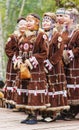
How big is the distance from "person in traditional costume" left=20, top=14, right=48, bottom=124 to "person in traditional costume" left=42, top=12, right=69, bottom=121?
201mm

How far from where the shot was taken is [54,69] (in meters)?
7.89

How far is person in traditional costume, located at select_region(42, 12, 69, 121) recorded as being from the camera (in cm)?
772

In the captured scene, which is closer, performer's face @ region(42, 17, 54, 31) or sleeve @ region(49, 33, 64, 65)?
sleeve @ region(49, 33, 64, 65)

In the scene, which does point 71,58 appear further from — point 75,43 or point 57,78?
point 57,78

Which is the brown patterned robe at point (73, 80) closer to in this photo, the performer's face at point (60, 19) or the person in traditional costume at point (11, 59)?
the performer's face at point (60, 19)

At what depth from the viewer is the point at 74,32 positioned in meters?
8.05

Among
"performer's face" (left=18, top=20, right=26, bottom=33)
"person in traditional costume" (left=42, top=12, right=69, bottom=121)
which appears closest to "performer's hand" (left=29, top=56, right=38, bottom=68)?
"person in traditional costume" (left=42, top=12, right=69, bottom=121)

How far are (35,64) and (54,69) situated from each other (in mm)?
457

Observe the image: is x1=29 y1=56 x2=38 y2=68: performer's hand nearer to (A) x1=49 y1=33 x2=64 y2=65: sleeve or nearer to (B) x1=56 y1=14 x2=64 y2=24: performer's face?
(A) x1=49 y1=33 x2=64 y2=65: sleeve

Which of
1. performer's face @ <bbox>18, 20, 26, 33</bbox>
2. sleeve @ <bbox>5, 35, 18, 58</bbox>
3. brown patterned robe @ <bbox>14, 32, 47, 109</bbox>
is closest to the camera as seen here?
brown patterned robe @ <bbox>14, 32, 47, 109</bbox>

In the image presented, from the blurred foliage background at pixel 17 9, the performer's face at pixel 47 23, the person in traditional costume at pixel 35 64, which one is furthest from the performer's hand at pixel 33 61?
the blurred foliage background at pixel 17 9

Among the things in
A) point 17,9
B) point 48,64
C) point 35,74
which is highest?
point 17,9

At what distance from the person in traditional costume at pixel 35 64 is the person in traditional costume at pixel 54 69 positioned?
0.66 feet

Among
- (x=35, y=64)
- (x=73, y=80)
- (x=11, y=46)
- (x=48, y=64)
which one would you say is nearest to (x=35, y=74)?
(x=35, y=64)
